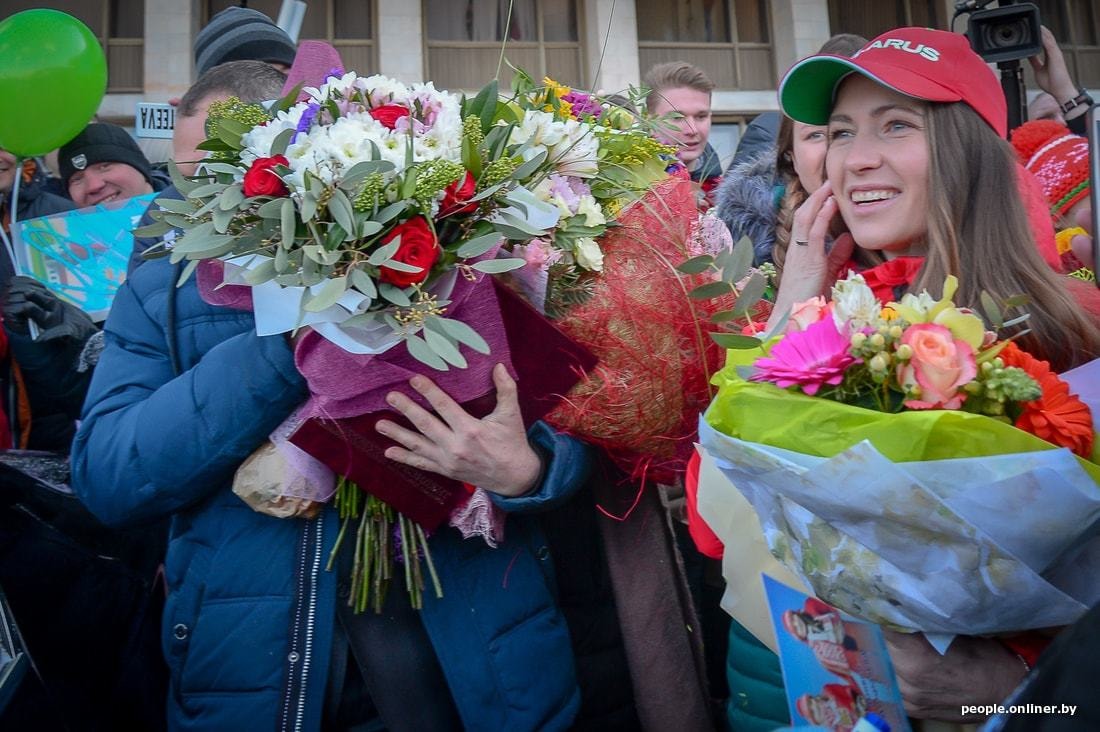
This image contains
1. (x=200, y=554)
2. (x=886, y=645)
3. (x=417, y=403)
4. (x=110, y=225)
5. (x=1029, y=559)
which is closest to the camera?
(x=1029, y=559)

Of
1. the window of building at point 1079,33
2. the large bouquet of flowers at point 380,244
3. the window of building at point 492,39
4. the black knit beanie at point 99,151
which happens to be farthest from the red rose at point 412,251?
the window of building at point 1079,33

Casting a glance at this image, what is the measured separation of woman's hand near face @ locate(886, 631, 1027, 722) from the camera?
4.32ft

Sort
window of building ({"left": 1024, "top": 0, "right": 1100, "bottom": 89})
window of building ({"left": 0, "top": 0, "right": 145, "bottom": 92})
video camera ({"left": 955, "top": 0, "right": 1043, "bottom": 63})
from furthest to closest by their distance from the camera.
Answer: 1. window of building ({"left": 1024, "top": 0, "right": 1100, "bottom": 89})
2. window of building ({"left": 0, "top": 0, "right": 145, "bottom": 92})
3. video camera ({"left": 955, "top": 0, "right": 1043, "bottom": 63})

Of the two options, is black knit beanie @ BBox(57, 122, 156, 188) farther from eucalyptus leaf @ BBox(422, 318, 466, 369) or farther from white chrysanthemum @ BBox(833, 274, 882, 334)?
white chrysanthemum @ BBox(833, 274, 882, 334)

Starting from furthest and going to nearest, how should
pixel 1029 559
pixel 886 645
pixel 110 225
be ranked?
pixel 110 225, pixel 886 645, pixel 1029 559

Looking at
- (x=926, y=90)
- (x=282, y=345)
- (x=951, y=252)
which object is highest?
(x=926, y=90)

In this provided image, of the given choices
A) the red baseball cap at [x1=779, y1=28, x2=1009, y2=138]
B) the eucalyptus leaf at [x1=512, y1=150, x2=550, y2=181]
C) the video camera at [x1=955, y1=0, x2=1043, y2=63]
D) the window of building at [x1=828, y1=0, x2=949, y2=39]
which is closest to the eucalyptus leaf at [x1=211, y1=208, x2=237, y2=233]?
the eucalyptus leaf at [x1=512, y1=150, x2=550, y2=181]

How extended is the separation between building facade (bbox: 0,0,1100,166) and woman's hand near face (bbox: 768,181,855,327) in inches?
441

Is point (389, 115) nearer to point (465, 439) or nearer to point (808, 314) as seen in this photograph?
point (465, 439)

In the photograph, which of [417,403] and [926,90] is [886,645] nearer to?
[417,403]

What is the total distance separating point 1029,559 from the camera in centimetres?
119

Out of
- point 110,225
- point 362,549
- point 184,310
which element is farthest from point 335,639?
point 110,225

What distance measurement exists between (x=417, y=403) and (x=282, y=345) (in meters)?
0.27

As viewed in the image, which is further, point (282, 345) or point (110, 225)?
point (110, 225)
